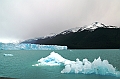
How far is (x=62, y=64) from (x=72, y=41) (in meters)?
100

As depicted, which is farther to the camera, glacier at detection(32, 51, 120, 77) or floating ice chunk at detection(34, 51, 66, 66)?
floating ice chunk at detection(34, 51, 66, 66)

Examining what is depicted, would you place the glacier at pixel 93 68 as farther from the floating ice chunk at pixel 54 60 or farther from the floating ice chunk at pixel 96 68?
the floating ice chunk at pixel 54 60

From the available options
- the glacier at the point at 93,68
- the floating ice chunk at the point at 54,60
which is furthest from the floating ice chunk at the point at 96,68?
the floating ice chunk at the point at 54,60

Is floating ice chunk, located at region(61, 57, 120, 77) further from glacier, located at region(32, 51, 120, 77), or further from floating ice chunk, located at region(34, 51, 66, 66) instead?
floating ice chunk, located at region(34, 51, 66, 66)

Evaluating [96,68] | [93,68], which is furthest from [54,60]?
[96,68]

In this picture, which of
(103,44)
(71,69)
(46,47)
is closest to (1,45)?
(46,47)

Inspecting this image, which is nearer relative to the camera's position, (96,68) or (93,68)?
(96,68)

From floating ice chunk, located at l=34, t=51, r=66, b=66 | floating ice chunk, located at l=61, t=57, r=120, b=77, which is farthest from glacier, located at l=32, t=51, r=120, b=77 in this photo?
floating ice chunk, located at l=34, t=51, r=66, b=66

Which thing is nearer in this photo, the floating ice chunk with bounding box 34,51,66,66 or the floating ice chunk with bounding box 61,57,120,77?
the floating ice chunk with bounding box 61,57,120,77

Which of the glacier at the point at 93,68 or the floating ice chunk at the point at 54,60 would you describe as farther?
the floating ice chunk at the point at 54,60

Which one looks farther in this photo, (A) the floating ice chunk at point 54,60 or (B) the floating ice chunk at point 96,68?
(A) the floating ice chunk at point 54,60

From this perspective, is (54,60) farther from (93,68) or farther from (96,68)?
(96,68)

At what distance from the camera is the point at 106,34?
4808 inches

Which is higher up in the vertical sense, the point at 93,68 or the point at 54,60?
the point at 54,60
